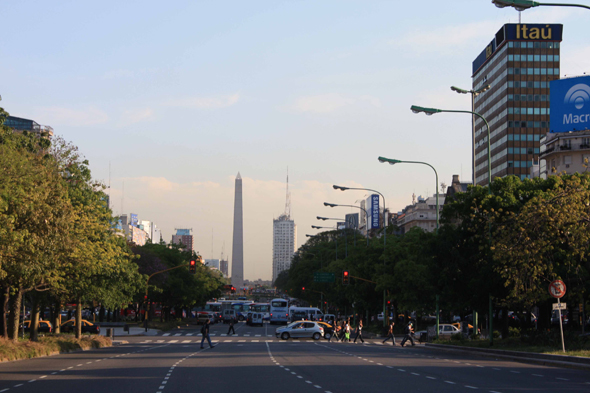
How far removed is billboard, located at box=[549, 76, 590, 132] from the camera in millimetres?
66375

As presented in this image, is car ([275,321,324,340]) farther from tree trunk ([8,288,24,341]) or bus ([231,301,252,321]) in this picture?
bus ([231,301,252,321])

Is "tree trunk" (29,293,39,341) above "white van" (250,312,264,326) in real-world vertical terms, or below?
above

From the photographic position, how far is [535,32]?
104688mm

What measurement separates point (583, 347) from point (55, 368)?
19997 millimetres

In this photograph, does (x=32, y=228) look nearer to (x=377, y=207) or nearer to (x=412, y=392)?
(x=412, y=392)

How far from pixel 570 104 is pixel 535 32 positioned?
41.6 m

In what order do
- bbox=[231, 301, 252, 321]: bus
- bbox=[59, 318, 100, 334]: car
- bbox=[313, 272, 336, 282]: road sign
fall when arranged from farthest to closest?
1. bbox=[231, 301, 252, 321]: bus
2. bbox=[313, 272, 336, 282]: road sign
3. bbox=[59, 318, 100, 334]: car

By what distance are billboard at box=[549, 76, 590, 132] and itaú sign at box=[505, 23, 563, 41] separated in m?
40.3

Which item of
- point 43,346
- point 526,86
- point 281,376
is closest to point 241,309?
point 526,86

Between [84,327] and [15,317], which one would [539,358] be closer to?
[15,317]

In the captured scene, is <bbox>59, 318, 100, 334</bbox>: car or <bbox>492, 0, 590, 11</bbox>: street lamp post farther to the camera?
<bbox>59, 318, 100, 334</bbox>: car

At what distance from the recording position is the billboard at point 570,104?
218 feet

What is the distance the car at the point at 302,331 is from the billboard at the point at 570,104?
33415 millimetres

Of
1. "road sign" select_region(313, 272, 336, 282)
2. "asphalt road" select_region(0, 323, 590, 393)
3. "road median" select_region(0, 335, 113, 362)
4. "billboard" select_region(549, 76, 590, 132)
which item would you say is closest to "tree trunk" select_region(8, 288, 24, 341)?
"road median" select_region(0, 335, 113, 362)
